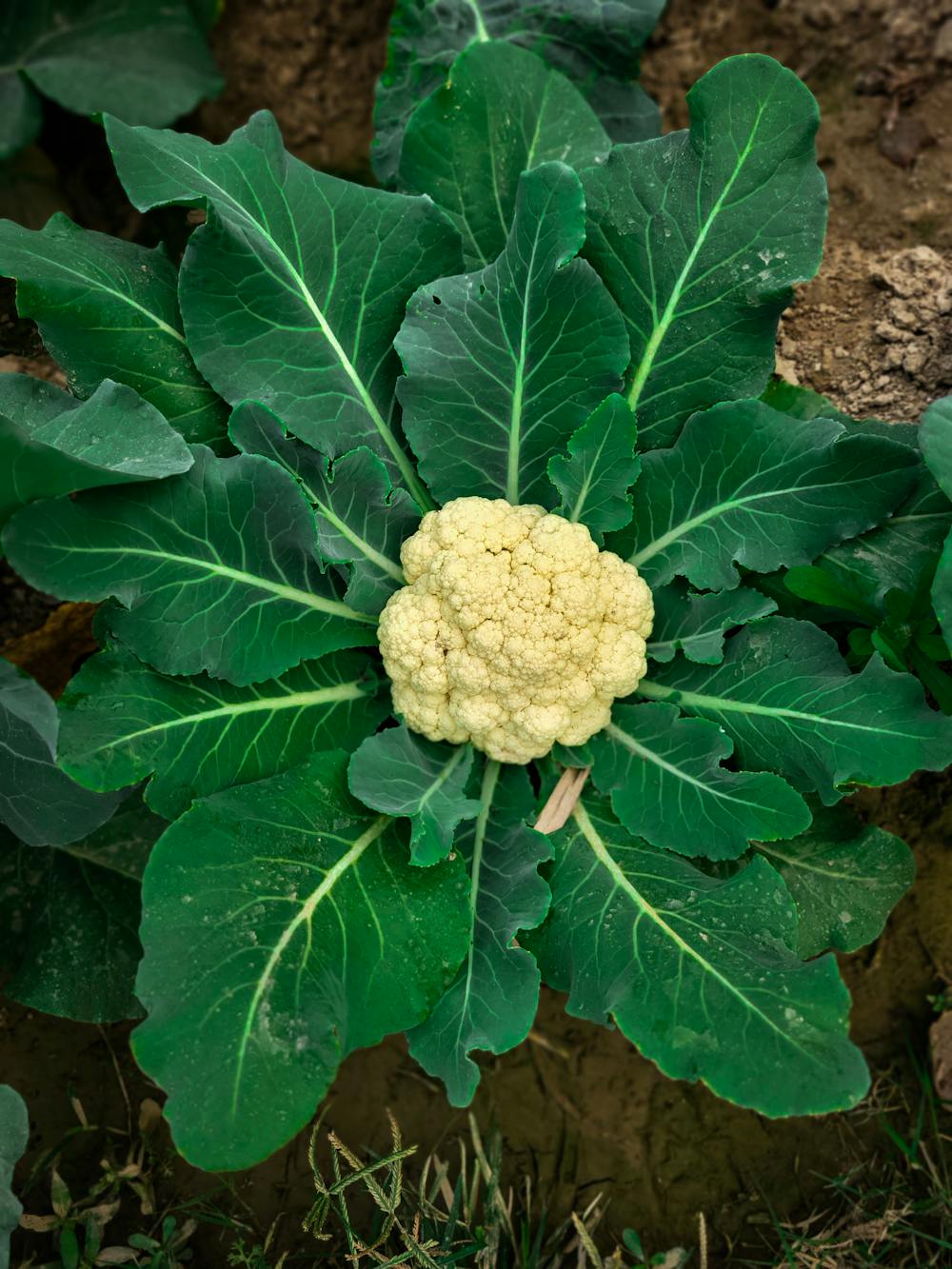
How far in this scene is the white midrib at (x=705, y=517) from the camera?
2139 millimetres

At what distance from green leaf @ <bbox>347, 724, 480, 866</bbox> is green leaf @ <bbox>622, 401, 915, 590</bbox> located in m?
0.66

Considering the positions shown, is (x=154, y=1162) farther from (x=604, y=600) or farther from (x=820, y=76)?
(x=820, y=76)

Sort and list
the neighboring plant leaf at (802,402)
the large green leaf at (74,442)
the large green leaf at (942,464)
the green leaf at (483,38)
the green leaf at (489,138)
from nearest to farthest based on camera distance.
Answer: the large green leaf at (74,442) < the large green leaf at (942,464) < the green leaf at (489,138) < the neighboring plant leaf at (802,402) < the green leaf at (483,38)

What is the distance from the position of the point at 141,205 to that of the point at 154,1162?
91.0 inches

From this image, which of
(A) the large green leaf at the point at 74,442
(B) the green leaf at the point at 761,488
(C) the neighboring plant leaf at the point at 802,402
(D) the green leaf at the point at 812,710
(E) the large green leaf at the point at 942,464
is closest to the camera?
(A) the large green leaf at the point at 74,442

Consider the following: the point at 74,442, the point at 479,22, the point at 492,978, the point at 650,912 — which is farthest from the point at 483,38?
the point at 492,978

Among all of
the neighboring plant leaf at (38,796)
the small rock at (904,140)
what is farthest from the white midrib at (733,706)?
the small rock at (904,140)

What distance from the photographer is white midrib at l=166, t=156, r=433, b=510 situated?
204cm

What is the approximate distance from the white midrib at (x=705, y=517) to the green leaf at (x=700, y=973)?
62cm

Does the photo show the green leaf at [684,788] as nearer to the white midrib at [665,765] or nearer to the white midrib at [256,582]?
the white midrib at [665,765]

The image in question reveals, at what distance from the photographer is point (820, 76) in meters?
3.13

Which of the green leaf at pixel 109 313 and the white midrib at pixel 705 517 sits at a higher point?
the green leaf at pixel 109 313

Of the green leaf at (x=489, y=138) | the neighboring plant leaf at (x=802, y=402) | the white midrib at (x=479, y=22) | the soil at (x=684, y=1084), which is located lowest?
the soil at (x=684, y=1084)

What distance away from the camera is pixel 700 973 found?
76.8 inches
